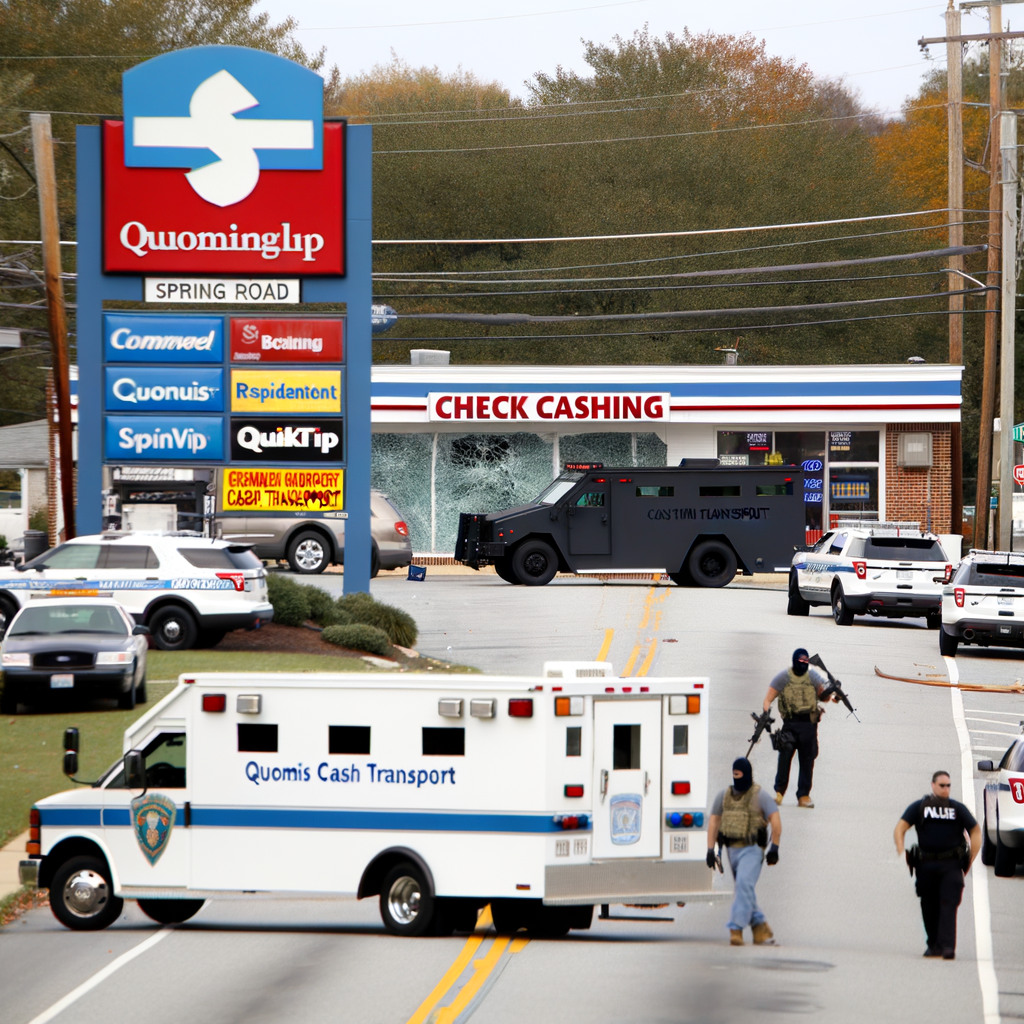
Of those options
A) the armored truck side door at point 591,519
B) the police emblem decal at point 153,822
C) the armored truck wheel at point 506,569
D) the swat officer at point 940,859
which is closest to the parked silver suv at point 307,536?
the armored truck wheel at point 506,569

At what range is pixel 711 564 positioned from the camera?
1324 inches

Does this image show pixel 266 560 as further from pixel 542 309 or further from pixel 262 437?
pixel 542 309

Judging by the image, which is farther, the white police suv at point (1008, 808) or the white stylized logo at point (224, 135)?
the white stylized logo at point (224, 135)

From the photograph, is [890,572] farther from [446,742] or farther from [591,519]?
[446,742]

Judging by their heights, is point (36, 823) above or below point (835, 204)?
below

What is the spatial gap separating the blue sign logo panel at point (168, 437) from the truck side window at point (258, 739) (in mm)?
14261

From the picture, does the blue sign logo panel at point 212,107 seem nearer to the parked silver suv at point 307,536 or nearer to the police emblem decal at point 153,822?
the parked silver suv at point 307,536

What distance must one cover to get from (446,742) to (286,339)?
604 inches

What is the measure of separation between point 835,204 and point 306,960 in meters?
51.6

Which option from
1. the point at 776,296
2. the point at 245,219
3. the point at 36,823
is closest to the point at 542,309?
the point at 776,296

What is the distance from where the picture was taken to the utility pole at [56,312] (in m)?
25.7

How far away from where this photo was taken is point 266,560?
36.0m

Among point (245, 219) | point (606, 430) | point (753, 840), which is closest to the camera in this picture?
point (753, 840)

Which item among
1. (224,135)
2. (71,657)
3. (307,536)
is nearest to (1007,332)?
(307,536)
